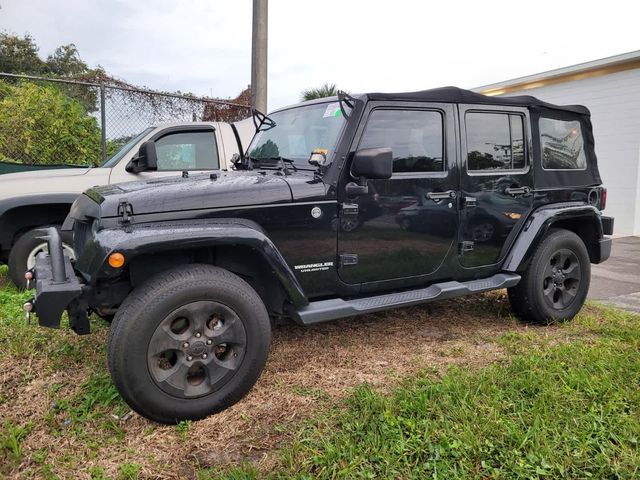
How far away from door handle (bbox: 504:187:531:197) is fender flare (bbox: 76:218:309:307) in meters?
2.03

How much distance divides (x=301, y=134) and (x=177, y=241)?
58.9 inches

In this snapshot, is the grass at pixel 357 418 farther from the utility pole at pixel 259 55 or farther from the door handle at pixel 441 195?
the utility pole at pixel 259 55

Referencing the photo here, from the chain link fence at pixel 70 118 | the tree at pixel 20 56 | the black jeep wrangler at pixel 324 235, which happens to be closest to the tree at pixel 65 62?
the tree at pixel 20 56

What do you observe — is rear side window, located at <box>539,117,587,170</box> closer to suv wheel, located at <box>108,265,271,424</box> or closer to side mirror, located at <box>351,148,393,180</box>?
side mirror, located at <box>351,148,393,180</box>

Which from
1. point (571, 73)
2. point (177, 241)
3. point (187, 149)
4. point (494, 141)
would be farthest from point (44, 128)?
point (571, 73)

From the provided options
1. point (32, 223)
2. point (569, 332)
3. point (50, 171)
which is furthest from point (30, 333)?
point (569, 332)

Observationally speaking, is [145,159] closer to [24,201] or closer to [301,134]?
[24,201]

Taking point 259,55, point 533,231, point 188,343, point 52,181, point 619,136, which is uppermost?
point 259,55

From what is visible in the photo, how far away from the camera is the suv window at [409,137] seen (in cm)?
327

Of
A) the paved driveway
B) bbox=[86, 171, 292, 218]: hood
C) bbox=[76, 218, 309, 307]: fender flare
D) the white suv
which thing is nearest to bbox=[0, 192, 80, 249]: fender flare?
the white suv

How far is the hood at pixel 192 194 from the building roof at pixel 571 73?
31.6 ft

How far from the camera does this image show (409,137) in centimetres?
340

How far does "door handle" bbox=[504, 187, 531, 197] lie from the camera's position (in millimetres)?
3792

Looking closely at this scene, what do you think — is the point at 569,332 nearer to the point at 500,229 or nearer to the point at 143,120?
the point at 500,229
